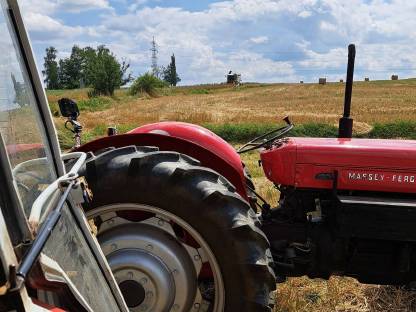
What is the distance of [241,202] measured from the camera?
2311 mm

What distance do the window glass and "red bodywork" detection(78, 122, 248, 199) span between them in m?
1.06

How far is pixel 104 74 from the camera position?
46.6m

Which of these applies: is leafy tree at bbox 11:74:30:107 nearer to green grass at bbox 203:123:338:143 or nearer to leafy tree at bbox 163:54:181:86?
green grass at bbox 203:123:338:143

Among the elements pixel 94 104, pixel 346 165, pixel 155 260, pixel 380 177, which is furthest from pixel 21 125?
pixel 94 104

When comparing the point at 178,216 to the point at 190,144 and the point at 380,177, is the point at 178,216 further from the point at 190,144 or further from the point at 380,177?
the point at 380,177

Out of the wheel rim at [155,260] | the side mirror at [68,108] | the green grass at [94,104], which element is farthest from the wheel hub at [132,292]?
the green grass at [94,104]

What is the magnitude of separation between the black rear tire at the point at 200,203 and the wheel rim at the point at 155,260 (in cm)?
4

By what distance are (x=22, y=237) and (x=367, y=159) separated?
7.38 ft

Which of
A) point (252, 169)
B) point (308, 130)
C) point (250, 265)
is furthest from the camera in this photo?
point (308, 130)

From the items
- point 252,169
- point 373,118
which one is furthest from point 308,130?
point 252,169

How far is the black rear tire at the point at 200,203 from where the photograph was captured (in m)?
2.24

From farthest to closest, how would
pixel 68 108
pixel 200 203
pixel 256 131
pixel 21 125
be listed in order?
pixel 256 131 → pixel 68 108 → pixel 200 203 → pixel 21 125

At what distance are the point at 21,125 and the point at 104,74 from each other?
1840 inches

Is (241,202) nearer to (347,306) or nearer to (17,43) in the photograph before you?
(17,43)
